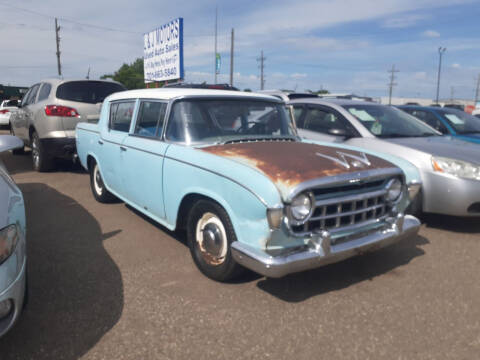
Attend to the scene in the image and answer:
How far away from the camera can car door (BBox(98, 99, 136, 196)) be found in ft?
15.1

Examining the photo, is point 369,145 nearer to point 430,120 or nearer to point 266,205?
point 266,205

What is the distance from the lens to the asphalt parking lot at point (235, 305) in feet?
8.16

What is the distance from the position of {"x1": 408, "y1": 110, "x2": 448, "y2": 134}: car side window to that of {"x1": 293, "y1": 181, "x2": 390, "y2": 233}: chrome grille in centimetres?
504

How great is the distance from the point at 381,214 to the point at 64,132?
6021 mm

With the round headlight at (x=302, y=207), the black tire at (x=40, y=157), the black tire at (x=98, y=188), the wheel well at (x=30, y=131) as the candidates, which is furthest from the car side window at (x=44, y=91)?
the round headlight at (x=302, y=207)

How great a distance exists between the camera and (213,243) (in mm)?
3234

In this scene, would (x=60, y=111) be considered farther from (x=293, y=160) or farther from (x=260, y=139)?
(x=293, y=160)

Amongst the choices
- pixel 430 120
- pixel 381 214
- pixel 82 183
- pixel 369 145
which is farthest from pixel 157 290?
pixel 430 120

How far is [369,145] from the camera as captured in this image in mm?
5160

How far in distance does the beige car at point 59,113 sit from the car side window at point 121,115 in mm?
2515

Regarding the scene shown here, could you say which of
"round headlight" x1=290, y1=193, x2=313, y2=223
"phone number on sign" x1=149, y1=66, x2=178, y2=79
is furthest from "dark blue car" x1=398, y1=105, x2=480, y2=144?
"phone number on sign" x1=149, y1=66, x2=178, y2=79

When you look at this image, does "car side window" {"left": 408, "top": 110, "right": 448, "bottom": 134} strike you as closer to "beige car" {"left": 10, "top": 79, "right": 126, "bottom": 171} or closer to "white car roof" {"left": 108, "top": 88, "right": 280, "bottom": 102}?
"white car roof" {"left": 108, "top": 88, "right": 280, "bottom": 102}

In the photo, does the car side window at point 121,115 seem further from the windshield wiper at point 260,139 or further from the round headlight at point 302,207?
the round headlight at point 302,207

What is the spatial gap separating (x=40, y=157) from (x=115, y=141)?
3.78 m
